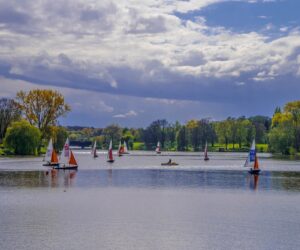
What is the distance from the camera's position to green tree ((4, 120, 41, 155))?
132 m

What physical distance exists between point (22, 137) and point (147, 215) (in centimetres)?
9542

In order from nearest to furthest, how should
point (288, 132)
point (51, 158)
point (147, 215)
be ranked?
1. point (147, 215)
2. point (51, 158)
3. point (288, 132)

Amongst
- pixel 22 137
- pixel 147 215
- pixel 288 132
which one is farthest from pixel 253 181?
pixel 288 132

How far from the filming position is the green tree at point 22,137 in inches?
5217

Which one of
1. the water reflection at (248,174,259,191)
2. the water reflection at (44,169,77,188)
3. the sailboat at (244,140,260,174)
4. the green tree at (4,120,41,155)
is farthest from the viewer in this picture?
the green tree at (4,120,41,155)

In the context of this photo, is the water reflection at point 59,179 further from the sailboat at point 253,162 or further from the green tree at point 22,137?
the green tree at point 22,137

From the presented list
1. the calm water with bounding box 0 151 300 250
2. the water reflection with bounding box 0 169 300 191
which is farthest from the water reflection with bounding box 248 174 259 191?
the calm water with bounding box 0 151 300 250

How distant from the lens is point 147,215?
138 ft

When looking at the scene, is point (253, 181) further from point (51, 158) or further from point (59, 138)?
point (59, 138)

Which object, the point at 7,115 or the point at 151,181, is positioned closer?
the point at 151,181

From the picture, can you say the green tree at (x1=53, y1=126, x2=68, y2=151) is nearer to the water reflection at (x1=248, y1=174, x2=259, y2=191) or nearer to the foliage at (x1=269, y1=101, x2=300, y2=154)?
the foliage at (x1=269, y1=101, x2=300, y2=154)

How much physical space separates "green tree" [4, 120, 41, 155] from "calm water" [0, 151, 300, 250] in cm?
6380

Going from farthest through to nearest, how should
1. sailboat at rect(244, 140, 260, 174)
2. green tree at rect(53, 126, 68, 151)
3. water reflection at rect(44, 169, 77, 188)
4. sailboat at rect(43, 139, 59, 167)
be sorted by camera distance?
green tree at rect(53, 126, 68, 151) → sailboat at rect(43, 139, 59, 167) → sailboat at rect(244, 140, 260, 174) → water reflection at rect(44, 169, 77, 188)

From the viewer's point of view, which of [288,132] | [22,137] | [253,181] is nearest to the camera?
[253,181]
